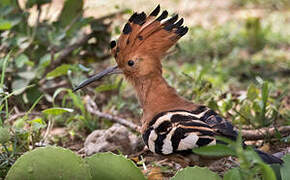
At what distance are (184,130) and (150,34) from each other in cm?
70

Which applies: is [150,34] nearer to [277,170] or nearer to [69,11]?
[277,170]

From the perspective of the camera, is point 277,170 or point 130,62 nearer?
point 277,170

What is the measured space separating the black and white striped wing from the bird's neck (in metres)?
0.12

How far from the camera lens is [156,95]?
2.51 meters

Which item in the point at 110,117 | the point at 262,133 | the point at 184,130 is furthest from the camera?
the point at 110,117

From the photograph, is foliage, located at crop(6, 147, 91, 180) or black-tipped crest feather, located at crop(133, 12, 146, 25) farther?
black-tipped crest feather, located at crop(133, 12, 146, 25)

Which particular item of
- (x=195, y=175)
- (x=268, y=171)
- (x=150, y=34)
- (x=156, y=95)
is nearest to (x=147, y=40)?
(x=150, y=34)

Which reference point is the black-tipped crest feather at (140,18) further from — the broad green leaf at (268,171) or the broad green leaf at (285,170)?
the broad green leaf at (268,171)

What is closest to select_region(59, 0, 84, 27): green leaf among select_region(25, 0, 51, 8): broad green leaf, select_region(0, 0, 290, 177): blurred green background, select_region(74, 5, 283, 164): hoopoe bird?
select_region(0, 0, 290, 177): blurred green background

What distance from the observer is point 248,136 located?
2.65 meters

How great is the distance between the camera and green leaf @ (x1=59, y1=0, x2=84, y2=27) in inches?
146

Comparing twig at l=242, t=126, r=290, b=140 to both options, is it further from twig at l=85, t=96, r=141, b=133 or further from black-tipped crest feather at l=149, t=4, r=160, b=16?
black-tipped crest feather at l=149, t=4, r=160, b=16

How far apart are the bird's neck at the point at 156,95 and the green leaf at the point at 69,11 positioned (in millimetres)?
1375

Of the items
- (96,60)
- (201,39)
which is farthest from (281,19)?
(96,60)
